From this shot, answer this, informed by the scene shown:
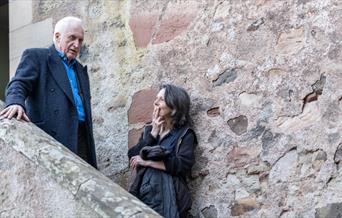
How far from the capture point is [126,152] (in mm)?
4438

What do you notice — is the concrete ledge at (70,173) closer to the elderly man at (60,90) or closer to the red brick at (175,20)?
the elderly man at (60,90)

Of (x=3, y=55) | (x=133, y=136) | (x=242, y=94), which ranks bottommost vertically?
(x=3, y=55)

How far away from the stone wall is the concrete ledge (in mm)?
1105

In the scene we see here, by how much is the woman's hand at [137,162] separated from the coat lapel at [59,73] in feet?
1.53

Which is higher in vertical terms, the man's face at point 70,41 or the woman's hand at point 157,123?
the man's face at point 70,41

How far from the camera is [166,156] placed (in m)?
3.88

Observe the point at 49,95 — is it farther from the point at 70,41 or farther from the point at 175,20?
the point at 175,20

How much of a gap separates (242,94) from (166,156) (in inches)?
21.2

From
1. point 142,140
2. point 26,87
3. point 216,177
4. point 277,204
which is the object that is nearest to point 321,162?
point 277,204

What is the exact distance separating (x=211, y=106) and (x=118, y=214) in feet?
5.01

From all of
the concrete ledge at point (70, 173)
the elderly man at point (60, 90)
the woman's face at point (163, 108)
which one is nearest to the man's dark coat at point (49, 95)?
the elderly man at point (60, 90)

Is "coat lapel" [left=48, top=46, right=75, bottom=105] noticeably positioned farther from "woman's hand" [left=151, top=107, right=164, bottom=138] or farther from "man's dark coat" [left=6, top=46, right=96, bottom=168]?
"woman's hand" [left=151, top=107, right=164, bottom=138]

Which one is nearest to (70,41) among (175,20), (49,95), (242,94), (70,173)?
(49,95)

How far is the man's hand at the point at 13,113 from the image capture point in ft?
11.0
